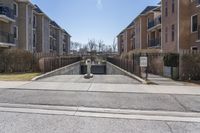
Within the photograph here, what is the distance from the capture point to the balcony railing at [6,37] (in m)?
30.8

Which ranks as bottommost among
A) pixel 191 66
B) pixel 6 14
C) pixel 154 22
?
pixel 191 66

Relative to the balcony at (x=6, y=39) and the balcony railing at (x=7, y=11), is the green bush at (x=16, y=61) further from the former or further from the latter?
the balcony railing at (x=7, y=11)

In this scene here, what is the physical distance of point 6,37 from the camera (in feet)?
104

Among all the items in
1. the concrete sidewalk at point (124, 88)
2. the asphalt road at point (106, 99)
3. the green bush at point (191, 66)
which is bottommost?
the asphalt road at point (106, 99)

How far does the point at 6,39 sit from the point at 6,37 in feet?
0.89

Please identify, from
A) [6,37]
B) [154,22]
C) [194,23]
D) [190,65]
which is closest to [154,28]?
[154,22]

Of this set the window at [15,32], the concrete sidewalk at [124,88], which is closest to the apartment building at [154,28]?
the window at [15,32]

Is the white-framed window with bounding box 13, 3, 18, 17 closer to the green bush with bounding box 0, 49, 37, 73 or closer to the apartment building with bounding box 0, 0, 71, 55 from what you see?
the apartment building with bounding box 0, 0, 71, 55

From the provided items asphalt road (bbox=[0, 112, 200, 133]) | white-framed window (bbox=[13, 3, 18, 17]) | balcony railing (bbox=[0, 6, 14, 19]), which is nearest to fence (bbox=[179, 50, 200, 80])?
asphalt road (bbox=[0, 112, 200, 133])

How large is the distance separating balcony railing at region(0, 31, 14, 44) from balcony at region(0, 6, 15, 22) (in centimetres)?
198

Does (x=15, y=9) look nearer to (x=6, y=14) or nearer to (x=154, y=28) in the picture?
(x=6, y=14)

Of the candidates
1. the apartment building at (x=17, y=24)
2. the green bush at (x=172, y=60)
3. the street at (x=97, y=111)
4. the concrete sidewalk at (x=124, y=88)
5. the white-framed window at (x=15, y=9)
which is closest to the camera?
the street at (x=97, y=111)

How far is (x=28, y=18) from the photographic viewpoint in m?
37.2

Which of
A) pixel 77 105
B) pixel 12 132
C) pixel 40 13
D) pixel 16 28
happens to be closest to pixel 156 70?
pixel 77 105
